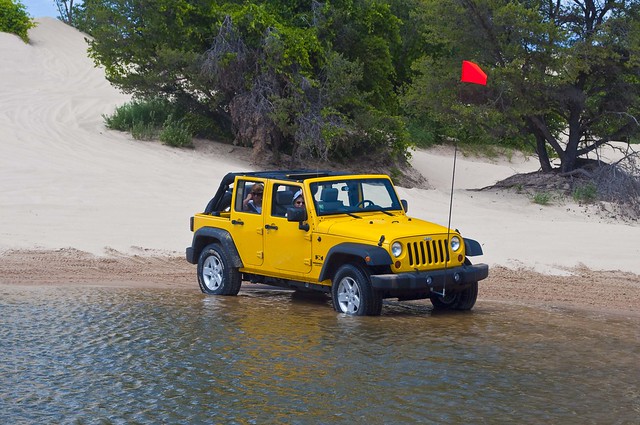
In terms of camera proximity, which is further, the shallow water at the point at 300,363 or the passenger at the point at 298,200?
the passenger at the point at 298,200

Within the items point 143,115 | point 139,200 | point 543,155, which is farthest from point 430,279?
point 143,115

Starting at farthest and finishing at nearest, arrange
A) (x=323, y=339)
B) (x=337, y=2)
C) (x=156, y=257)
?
(x=337, y=2) → (x=156, y=257) → (x=323, y=339)

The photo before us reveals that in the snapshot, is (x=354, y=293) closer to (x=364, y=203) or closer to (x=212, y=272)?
(x=364, y=203)

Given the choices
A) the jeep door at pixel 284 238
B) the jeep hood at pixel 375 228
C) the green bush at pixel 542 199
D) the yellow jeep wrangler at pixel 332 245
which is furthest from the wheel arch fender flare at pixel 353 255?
the green bush at pixel 542 199

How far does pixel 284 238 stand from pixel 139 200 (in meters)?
7.53

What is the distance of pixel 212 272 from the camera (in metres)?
13.0

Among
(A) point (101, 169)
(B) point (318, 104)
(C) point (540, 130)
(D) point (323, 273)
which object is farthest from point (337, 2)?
(D) point (323, 273)

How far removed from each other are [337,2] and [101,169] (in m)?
7.83

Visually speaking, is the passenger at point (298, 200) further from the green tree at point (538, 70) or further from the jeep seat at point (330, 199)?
the green tree at point (538, 70)

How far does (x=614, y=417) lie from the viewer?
739cm

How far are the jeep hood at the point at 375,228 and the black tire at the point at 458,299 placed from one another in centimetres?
93

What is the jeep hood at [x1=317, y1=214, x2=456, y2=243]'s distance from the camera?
10.9m

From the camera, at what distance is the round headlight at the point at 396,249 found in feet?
35.0

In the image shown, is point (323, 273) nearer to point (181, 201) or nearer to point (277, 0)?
point (181, 201)
